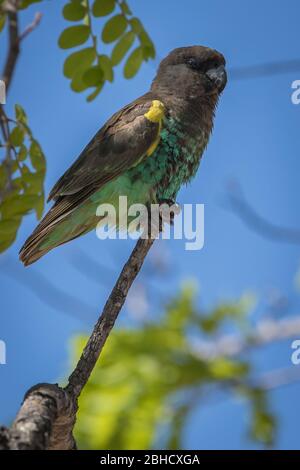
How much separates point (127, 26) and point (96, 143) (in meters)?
1.74

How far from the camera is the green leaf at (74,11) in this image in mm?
3268

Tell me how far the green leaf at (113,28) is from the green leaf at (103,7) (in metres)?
0.19

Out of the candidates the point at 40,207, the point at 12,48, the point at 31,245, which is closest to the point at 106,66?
the point at 40,207

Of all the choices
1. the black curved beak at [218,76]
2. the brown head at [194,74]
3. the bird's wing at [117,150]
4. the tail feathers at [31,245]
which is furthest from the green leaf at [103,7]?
the black curved beak at [218,76]

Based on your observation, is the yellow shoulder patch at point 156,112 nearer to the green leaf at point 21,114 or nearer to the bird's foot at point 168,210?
the bird's foot at point 168,210

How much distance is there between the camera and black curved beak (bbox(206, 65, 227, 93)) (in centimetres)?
543

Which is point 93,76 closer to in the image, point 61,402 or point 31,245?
point 61,402

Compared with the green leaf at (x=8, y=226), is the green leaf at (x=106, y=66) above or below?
above

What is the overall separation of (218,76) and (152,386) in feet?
8.29

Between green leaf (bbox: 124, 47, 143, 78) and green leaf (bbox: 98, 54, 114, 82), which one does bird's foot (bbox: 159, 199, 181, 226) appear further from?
green leaf (bbox: 98, 54, 114, 82)

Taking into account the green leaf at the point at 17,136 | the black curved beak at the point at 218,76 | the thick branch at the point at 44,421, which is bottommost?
the thick branch at the point at 44,421

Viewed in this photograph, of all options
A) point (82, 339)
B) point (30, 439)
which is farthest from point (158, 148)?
point (30, 439)

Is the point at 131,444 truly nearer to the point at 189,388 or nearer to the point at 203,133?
the point at 189,388
